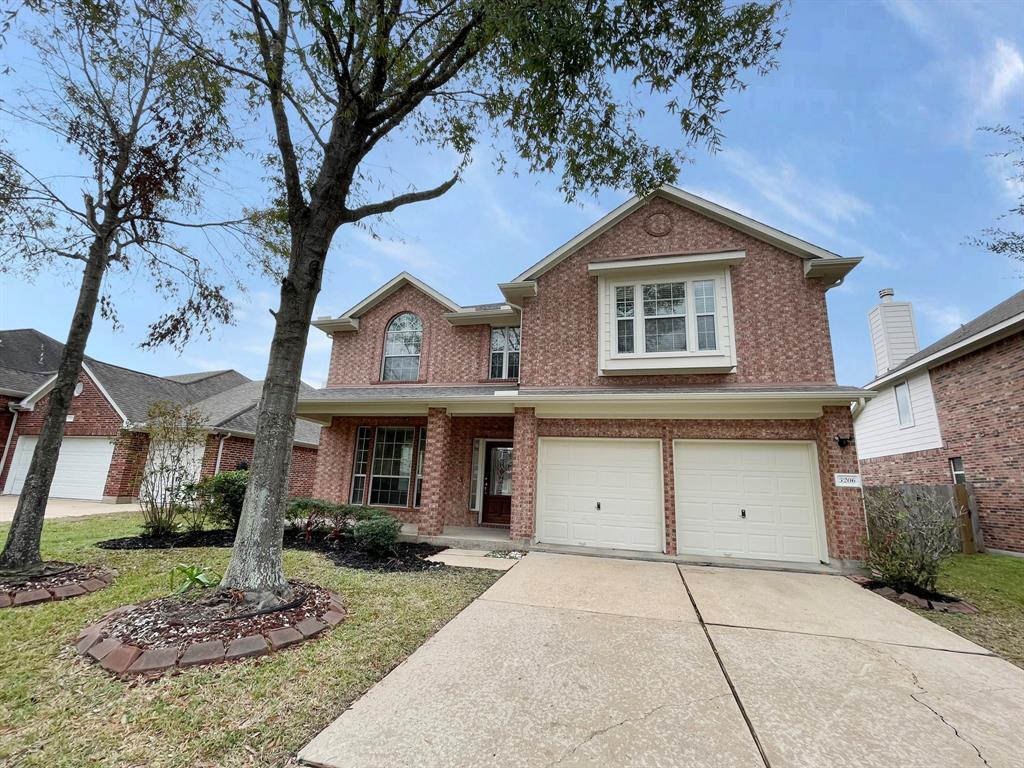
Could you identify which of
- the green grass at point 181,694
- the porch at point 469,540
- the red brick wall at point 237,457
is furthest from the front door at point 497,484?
the red brick wall at point 237,457

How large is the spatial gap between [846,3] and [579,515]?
9636mm

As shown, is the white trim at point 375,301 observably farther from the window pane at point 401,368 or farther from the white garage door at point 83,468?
the white garage door at point 83,468

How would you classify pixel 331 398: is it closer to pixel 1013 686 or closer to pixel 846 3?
pixel 1013 686

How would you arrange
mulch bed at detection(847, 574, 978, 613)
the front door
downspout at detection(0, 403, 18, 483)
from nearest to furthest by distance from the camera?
1. mulch bed at detection(847, 574, 978, 613)
2. the front door
3. downspout at detection(0, 403, 18, 483)

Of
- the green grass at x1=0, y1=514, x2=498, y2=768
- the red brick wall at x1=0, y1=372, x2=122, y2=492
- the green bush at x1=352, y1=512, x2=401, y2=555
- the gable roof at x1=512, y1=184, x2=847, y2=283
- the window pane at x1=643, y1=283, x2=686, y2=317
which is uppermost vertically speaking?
the gable roof at x1=512, y1=184, x2=847, y2=283

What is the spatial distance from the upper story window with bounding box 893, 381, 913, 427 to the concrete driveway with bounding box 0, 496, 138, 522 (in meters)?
23.3

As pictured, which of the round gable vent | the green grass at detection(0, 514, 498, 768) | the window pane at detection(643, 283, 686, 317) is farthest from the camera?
the round gable vent

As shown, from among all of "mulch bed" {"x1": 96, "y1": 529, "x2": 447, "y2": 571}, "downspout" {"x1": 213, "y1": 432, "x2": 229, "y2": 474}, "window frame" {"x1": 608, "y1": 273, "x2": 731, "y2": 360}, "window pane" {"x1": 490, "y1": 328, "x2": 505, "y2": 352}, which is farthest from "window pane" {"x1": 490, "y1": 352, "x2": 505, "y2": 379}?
"downspout" {"x1": 213, "y1": 432, "x2": 229, "y2": 474}

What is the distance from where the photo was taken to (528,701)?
9.61 feet

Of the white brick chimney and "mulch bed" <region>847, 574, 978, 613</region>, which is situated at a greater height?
the white brick chimney

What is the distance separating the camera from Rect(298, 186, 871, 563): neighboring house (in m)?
7.89

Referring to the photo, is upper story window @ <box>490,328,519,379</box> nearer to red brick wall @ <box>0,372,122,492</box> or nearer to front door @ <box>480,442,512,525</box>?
front door @ <box>480,442,512,525</box>

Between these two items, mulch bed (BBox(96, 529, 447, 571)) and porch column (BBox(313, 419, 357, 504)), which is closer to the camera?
mulch bed (BBox(96, 529, 447, 571))

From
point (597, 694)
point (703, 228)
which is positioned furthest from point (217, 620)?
point (703, 228)
